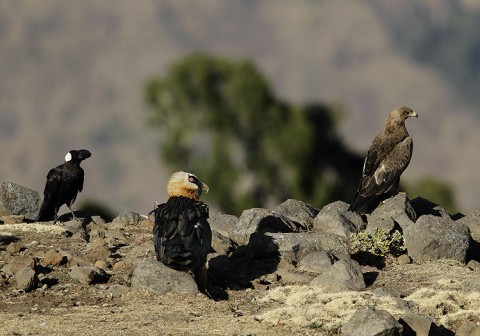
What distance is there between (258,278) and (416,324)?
9.51 feet

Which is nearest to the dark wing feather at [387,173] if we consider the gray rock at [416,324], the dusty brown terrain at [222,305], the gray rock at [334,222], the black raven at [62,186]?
the gray rock at [334,222]

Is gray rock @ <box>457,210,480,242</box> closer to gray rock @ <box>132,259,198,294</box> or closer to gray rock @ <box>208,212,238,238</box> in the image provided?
gray rock @ <box>208,212,238,238</box>

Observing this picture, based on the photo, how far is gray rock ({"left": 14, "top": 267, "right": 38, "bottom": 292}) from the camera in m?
11.8

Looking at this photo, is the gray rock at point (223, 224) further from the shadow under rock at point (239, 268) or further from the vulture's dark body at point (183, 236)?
the vulture's dark body at point (183, 236)

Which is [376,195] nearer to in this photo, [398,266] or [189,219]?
[398,266]

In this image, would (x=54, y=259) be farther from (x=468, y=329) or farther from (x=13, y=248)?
(x=468, y=329)

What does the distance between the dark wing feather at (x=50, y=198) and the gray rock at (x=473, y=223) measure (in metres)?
6.99

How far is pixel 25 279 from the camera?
1177cm

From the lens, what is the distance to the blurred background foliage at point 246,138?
42.3 metres

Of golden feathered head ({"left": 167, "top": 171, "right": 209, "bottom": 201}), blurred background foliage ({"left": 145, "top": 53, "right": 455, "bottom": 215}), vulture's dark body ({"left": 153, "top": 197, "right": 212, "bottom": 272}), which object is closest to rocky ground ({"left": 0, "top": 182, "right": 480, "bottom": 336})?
vulture's dark body ({"left": 153, "top": 197, "right": 212, "bottom": 272})

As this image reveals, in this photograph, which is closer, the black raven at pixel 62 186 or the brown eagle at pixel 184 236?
the brown eagle at pixel 184 236

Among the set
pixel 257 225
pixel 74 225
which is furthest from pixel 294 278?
pixel 74 225

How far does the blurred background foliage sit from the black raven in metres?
23.5

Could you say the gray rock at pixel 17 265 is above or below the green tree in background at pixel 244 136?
below
